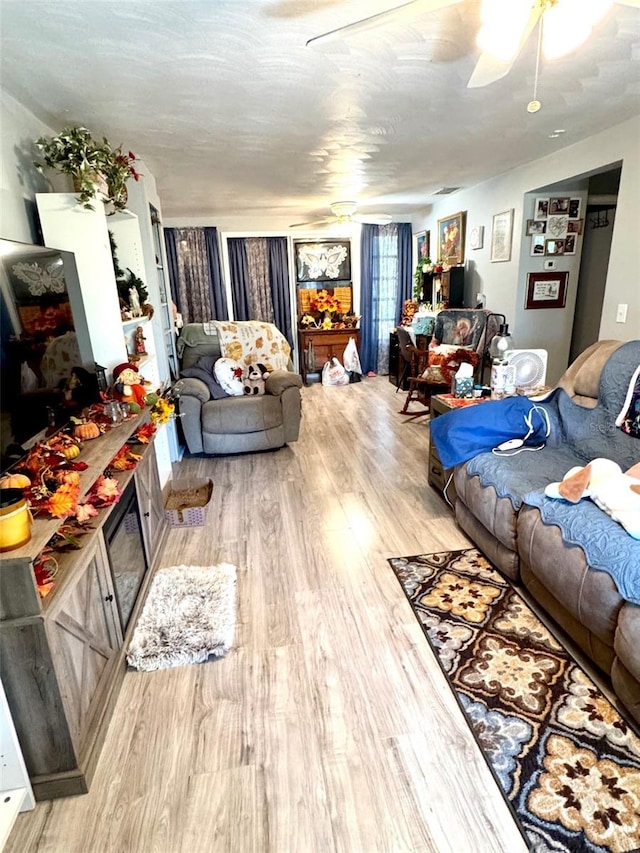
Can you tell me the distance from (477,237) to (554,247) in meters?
0.91

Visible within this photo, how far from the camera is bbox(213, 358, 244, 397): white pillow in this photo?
3.78 m

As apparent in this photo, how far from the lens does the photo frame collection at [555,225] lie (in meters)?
3.85

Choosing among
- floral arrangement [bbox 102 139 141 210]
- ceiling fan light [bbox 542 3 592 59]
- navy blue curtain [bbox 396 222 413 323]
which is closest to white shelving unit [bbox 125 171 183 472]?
floral arrangement [bbox 102 139 141 210]

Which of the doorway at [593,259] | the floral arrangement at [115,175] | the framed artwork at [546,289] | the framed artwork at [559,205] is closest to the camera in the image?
the floral arrangement at [115,175]

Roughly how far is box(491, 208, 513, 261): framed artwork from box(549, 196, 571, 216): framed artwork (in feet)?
1.04

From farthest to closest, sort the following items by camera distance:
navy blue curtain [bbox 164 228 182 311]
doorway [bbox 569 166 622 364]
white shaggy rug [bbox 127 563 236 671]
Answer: navy blue curtain [bbox 164 228 182 311] → doorway [bbox 569 166 622 364] → white shaggy rug [bbox 127 563 236 671]

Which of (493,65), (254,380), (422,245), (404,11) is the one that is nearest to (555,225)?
(422,245)

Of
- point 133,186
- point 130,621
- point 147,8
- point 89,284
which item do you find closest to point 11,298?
point 89,284

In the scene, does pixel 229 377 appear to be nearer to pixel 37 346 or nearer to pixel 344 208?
pixel 37 346

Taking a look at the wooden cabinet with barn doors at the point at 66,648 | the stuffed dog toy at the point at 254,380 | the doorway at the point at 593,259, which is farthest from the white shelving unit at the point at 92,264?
the doorway at the point at 593,259

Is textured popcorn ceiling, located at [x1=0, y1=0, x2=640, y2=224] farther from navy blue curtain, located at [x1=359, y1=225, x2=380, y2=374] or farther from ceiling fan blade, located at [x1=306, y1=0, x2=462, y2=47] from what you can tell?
navy blue curtain, located at [x1=359, y1=225, x2=380, y2=374]

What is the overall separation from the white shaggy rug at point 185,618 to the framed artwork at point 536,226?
3.69 meters

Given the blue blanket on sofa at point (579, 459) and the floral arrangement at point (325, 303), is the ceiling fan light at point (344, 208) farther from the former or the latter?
the blue blanket on sofa at point (579, 459)

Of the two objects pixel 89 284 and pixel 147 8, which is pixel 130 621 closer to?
pixel 89 284
